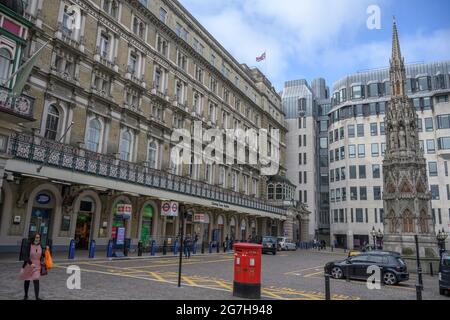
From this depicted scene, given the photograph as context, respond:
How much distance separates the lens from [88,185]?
24.0 m

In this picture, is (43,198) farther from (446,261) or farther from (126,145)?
(446,261)

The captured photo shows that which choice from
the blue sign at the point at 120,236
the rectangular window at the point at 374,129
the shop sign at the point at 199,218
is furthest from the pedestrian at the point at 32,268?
the rectangular window at the point at 374,129

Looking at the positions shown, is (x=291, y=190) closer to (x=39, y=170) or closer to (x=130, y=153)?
(x=130, y=153)

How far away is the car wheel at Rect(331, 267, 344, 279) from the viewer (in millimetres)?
18364

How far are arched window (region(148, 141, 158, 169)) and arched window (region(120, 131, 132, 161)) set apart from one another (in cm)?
267

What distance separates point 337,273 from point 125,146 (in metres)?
21.7

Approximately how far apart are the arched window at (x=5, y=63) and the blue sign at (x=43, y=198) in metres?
9.61

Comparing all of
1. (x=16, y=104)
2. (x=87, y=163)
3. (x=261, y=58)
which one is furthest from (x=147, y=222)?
(x=261, y=58)

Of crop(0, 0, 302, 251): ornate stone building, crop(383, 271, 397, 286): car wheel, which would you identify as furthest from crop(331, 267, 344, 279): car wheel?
crop(0, 0, 302, 251): ornate stone building

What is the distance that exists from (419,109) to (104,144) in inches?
2218

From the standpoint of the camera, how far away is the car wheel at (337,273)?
1836 cm

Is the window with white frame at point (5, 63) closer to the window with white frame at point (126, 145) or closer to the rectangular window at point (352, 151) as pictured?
the window with white frame at point (126, 145)

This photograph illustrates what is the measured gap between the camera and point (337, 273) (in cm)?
1848
